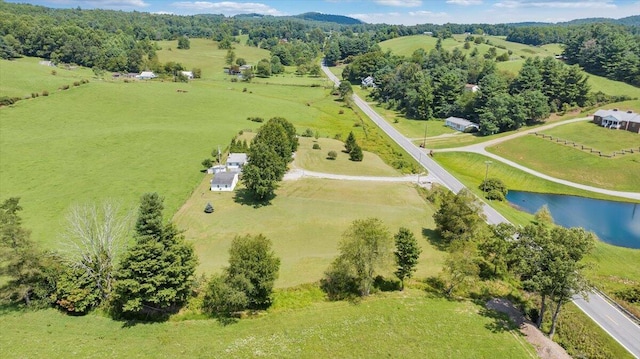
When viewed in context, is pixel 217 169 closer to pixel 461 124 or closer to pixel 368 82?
pixel 461 124

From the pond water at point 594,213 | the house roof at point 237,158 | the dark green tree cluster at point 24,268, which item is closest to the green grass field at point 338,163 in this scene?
the house roof at point 237,158

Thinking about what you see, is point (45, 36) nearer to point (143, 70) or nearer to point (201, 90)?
point (143, 70)

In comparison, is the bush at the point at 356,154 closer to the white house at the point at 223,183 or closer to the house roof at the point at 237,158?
the house roof at the point at 237,158

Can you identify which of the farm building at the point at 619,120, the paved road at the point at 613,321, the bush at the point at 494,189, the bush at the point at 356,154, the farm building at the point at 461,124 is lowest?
the paved road at the point at 613,321

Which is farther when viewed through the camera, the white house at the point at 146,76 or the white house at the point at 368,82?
the white house at the point at 368,82

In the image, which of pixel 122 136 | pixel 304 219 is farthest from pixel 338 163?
pixel 122 136

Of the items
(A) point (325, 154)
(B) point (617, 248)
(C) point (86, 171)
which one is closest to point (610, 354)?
(B) point (617, 248)
